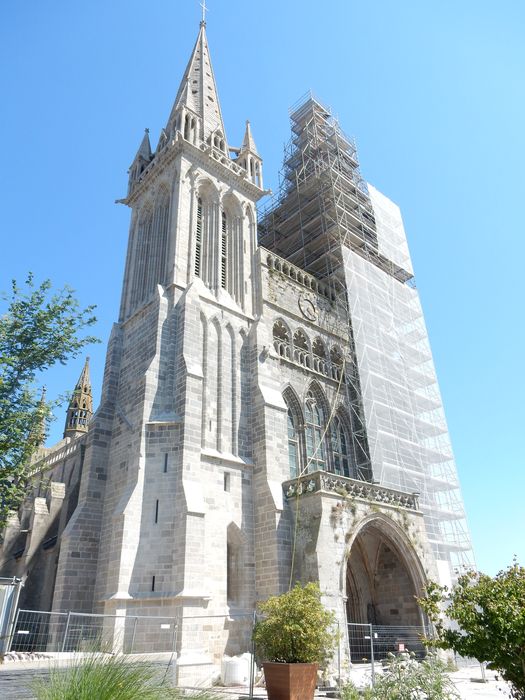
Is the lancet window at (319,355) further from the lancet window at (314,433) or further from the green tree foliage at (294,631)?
the green tree foliage at (294,631)

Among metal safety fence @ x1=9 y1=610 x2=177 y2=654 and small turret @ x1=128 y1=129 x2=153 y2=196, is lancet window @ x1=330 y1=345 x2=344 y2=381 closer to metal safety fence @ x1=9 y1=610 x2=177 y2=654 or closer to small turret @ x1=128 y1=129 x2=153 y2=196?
small turret @ x1=128 y1=129 x2=153 y2=196

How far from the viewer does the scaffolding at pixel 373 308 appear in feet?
82.2

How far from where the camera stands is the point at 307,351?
25.4 m

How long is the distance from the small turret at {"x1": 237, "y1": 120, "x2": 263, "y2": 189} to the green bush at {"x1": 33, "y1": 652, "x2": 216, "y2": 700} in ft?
82.4

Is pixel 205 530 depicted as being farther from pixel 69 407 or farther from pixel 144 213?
pixel 69 407

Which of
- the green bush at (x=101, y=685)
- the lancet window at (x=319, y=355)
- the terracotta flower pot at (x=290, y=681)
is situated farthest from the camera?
the lancet window at (x=319, y=355)

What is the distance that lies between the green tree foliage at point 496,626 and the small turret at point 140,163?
25.5 m

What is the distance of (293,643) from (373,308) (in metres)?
20.9

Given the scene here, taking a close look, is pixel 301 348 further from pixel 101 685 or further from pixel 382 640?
pixel 101 685

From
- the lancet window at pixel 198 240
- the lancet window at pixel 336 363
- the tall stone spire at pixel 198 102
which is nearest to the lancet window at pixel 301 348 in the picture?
the lancet window at pixel 336 363

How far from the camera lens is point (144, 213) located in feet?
86.9

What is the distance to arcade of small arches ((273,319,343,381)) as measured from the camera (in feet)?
79.9

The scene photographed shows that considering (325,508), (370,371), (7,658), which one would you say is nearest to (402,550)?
(325,508)

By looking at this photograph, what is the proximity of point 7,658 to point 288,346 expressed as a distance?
17.5 m
